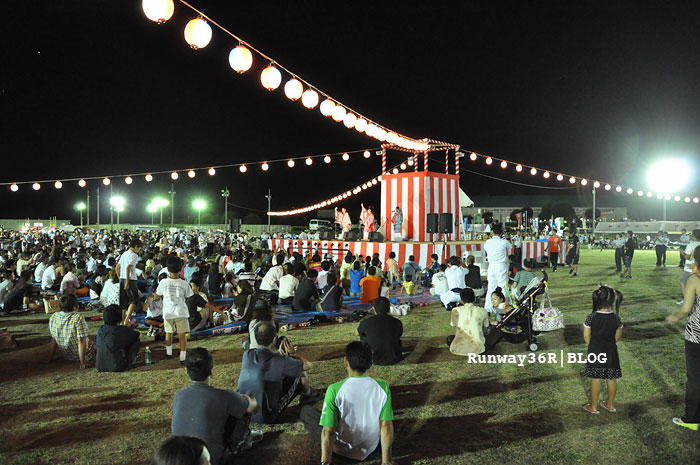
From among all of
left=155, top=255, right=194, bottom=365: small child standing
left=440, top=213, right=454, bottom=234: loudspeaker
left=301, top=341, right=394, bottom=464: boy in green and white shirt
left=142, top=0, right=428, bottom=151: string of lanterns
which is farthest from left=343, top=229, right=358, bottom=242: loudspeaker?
left=301, top=341, right=394, bottom=464: boy in green and white shirt

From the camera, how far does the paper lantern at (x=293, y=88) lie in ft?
30.5

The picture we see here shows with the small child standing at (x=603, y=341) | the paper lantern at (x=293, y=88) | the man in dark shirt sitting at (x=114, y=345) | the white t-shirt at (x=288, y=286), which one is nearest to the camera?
the small child standing at (x=603, y=341)

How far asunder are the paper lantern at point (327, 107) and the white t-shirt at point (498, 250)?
17.8ft

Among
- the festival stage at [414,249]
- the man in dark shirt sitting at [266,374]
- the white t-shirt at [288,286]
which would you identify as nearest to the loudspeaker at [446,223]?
the festival stage at [414,249]

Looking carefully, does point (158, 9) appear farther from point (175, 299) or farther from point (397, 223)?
point (397, 223)

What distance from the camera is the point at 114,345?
5.35 m

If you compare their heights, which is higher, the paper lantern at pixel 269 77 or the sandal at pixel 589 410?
the paper lantern at pixel 269 77

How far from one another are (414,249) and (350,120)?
5.63 metres

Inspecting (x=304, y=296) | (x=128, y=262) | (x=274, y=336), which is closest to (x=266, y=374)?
(x=274, y=336)

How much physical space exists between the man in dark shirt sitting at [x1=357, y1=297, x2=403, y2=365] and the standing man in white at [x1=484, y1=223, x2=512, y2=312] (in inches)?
109

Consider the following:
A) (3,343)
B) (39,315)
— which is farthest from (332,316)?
(39,315)

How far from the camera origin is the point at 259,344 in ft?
12.5

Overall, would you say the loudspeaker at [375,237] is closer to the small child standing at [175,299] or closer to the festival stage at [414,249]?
the festival stage at [414,249]

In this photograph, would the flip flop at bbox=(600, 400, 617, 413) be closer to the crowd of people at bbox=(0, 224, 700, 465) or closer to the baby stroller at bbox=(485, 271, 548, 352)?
the crowd of people at bbox=(0, 224, 700, 465)
